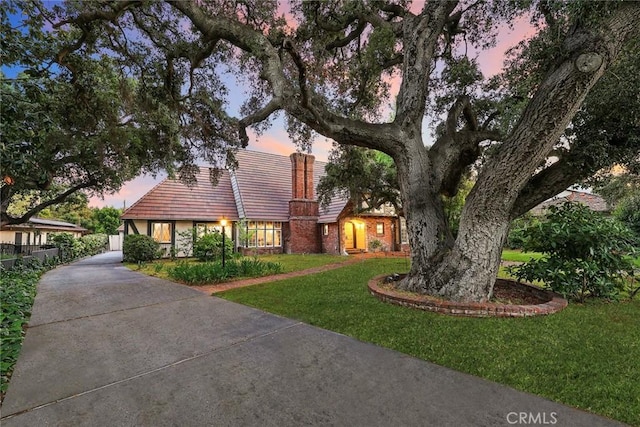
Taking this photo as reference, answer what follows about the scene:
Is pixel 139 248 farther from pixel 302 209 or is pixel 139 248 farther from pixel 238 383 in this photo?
pixel 238 383

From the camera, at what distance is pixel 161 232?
713 inches

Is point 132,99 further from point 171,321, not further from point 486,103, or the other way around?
point 486,103

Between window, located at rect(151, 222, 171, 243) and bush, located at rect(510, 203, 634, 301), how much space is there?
724 inches

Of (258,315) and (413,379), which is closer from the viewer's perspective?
(413,379)

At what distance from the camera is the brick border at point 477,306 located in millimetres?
5055

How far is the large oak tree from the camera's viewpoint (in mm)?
4832

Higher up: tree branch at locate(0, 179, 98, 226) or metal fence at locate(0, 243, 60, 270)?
tree branch at locate(0, 179, 98, 226)

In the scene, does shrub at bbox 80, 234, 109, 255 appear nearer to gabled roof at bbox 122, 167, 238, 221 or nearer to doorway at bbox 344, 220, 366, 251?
gabled roof at bbox 122, 167, 238, 221

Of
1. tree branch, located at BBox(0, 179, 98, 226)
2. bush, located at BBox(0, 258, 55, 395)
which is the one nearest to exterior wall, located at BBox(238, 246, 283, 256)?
tree branch, located at BBox(0, 179, 98, 226)

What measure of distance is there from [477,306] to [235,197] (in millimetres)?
18844

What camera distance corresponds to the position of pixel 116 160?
38.9 ft

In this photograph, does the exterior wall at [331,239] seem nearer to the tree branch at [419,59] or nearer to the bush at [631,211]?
the tree branch at [419,59]

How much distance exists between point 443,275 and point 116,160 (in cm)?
1281

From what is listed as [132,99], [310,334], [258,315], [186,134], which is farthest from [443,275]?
[132,99]
